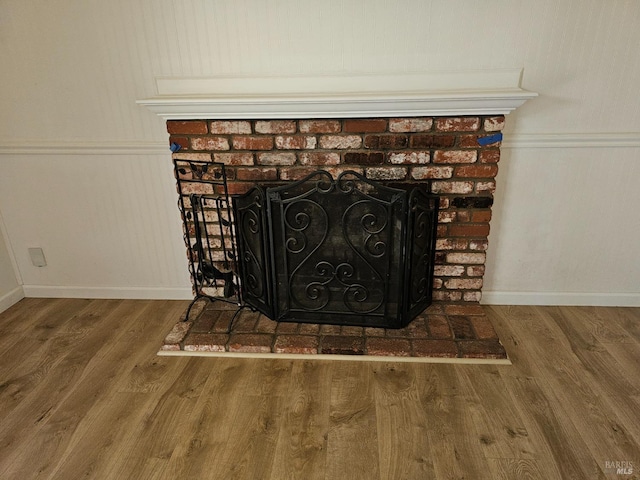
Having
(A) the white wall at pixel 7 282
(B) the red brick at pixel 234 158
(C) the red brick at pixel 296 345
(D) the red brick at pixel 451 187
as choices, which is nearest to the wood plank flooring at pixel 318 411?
(C) the red brick at pixel 296 345

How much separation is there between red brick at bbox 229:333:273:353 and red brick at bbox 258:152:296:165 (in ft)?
2.88

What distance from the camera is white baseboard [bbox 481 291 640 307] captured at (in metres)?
2.38

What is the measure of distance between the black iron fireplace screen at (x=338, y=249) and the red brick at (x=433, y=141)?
0.23 m

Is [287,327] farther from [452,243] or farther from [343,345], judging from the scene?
[452,243]

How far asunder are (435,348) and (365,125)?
1.12m

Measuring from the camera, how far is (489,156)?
2059 millimetres

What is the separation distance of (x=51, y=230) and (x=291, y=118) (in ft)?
5.30

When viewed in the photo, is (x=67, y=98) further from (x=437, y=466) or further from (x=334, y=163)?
(x=437, y=466)

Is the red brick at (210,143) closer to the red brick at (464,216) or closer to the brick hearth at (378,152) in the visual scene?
the brick hearth at (378,152)

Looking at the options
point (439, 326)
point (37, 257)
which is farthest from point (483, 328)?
point (37, 257)

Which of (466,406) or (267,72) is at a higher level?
(267,72)

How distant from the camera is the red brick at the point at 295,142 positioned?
81.6 inches

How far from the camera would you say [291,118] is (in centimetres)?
203

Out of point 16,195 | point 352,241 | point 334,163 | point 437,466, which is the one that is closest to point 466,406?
point 437,466
